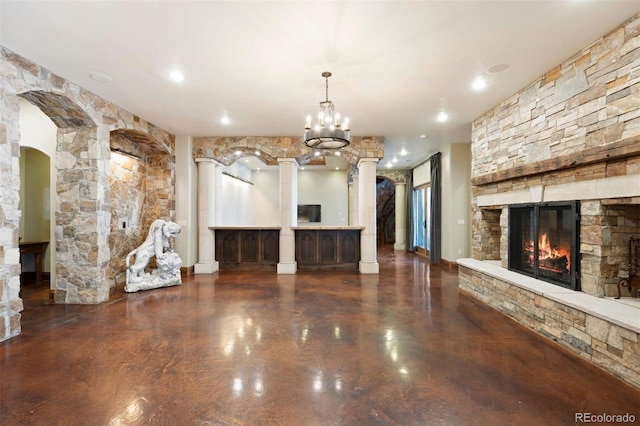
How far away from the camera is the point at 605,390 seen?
2104 mm

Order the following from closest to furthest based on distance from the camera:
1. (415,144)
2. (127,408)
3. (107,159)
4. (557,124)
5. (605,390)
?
(127,408)
(605,390)
(557,124)
(107,159)
(415,144)

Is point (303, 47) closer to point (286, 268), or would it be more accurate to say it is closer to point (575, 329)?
point (575, 329)

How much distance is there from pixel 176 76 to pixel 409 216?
8.51m

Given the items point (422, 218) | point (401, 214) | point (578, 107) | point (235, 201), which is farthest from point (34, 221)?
point (401, 214)

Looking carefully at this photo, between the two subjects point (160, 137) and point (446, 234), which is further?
point (446, 234)

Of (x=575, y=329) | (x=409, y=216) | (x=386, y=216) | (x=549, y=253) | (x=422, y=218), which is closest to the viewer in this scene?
(x=575, y=329)

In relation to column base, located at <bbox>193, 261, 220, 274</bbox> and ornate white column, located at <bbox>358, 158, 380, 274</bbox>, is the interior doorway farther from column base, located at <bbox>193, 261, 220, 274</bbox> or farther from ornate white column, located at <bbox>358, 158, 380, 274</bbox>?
column base, located at <bbox>193, 261, 220, 274</bbox>

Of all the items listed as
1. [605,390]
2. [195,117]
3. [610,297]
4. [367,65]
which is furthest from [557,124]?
[195,117]

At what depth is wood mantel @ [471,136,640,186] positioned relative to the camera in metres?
2.39

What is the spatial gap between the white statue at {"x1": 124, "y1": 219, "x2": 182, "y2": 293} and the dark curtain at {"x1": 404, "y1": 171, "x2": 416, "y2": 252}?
754cm

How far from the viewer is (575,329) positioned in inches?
105

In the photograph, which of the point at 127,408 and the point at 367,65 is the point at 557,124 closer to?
the point at 367,65

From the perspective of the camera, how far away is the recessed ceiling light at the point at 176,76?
135 inches

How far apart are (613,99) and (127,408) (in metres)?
4.64
